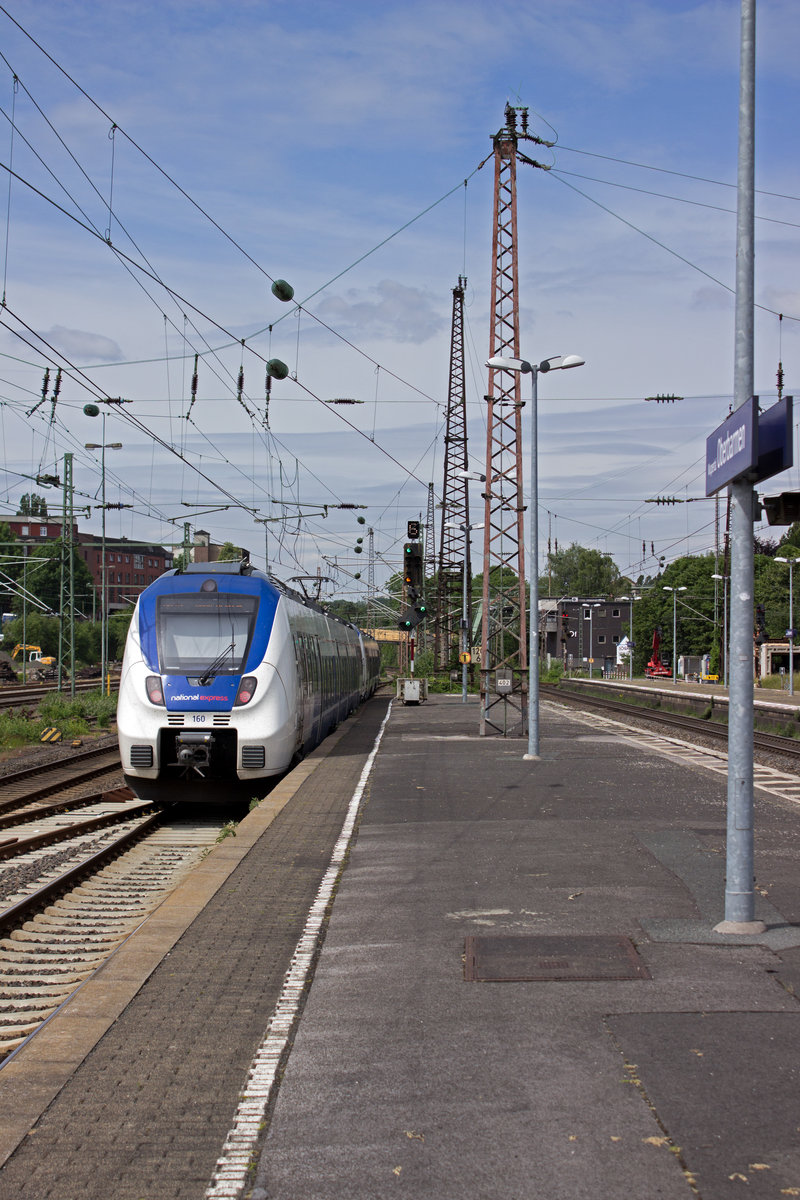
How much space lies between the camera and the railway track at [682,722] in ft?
79.1

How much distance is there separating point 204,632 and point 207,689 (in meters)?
0.85

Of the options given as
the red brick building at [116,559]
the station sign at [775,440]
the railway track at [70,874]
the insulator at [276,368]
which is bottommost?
the railway track at [70,874]

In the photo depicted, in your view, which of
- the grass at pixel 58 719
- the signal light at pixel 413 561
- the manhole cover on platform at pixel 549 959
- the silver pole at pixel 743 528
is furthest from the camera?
the signal light at pixel 413 561

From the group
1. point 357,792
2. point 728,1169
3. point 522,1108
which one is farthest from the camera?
point 357,792

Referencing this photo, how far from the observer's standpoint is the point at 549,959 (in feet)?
21.0

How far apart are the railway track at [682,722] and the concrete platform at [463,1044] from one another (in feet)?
48.9

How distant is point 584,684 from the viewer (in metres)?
66.5

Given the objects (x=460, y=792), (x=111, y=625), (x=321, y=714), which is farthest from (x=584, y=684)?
(x=460, y=792)

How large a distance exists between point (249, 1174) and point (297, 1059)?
3.38ft

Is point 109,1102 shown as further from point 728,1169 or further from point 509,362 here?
point 509,362

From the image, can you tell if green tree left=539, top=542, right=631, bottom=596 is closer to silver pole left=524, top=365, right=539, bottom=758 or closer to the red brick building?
the red brick building

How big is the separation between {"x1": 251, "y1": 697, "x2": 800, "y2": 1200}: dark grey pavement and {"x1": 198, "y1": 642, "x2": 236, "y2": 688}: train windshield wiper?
4562 millimetres

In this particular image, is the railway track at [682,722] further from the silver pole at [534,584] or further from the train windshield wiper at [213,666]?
the train windshield wiper at [213,666]

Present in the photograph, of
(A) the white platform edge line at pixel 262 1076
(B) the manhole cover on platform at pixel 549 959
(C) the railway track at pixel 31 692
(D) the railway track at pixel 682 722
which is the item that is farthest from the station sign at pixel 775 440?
(C) the railway track at pixel 31 692
